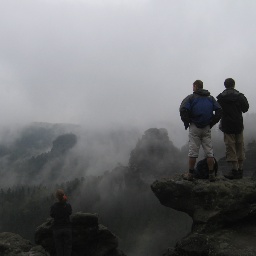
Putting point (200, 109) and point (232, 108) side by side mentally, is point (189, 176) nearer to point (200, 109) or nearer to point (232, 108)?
point (200, 109)

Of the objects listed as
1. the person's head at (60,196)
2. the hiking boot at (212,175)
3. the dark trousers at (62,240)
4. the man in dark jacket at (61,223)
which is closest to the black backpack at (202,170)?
the hiking boot at (212,175)

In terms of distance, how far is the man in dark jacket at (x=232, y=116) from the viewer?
20.6m

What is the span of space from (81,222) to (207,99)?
17965 millimetres

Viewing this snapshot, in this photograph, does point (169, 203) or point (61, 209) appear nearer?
point (61, 209)

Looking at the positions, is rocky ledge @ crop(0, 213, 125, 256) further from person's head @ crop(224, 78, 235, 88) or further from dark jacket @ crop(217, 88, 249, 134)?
person's head @ crop(224, 78, 235, 88)

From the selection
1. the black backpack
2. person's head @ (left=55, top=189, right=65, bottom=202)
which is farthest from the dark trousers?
the black backpack

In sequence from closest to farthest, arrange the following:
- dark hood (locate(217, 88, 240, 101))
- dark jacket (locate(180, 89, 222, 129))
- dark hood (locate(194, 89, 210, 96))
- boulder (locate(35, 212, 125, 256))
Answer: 1. dark jacket (locate(180, 89, 222, 129))
2. dark hood (locate(194, 89, 210, 96))
3. dark hood (locate(217, 88, 240, 101))
4. boulder (locate(35, 212, 125, 256))

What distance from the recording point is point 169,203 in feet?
77.5

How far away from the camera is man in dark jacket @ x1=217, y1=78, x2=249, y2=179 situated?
67.6ft

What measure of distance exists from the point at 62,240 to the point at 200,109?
11585 millimetres

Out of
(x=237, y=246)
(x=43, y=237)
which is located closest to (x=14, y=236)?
(x=43, y=237)

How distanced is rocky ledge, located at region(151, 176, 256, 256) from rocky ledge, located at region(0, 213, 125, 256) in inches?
442

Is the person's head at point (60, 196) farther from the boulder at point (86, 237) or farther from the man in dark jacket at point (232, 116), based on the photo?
the man in dark jacket at point (232, 116)

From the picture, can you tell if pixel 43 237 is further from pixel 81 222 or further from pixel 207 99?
pixel 207 99
